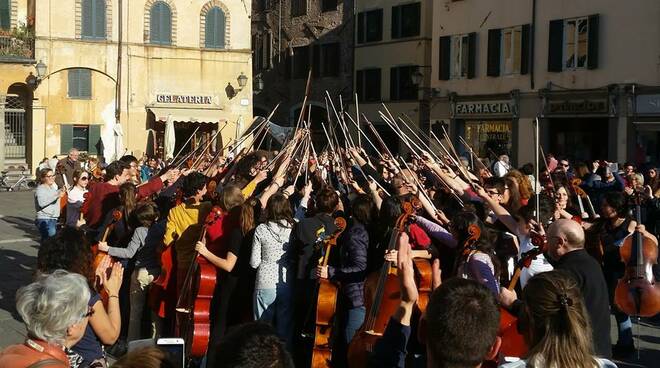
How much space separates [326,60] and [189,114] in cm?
847

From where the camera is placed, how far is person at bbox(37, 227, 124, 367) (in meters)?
4.86

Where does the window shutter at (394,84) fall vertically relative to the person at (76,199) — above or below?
above

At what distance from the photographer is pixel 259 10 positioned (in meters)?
42.1

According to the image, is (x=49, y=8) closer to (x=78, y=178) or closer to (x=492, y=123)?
(x=492, y=123)

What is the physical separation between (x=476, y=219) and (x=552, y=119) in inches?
928

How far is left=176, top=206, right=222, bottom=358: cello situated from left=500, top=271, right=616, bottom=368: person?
13.8 ft

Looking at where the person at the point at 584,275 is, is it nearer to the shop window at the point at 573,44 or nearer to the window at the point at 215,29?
the shop window at the point at 573,44

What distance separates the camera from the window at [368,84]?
36.4 metres

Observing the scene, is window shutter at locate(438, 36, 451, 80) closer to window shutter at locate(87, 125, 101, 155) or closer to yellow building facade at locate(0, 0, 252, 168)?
yellow building facade at locate(0, 0, 252, 168)

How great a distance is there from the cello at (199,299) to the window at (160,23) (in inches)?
1031

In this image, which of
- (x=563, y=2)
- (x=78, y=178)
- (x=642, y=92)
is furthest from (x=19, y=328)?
(x=563, y=2)

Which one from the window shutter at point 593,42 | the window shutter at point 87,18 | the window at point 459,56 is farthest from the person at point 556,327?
the window shutter at point 87,18

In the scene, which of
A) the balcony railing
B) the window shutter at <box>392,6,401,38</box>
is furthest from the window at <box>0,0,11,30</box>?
the window shutter at <box>392,6,401,38</box>

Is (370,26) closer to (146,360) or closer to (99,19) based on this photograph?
(99,19)
